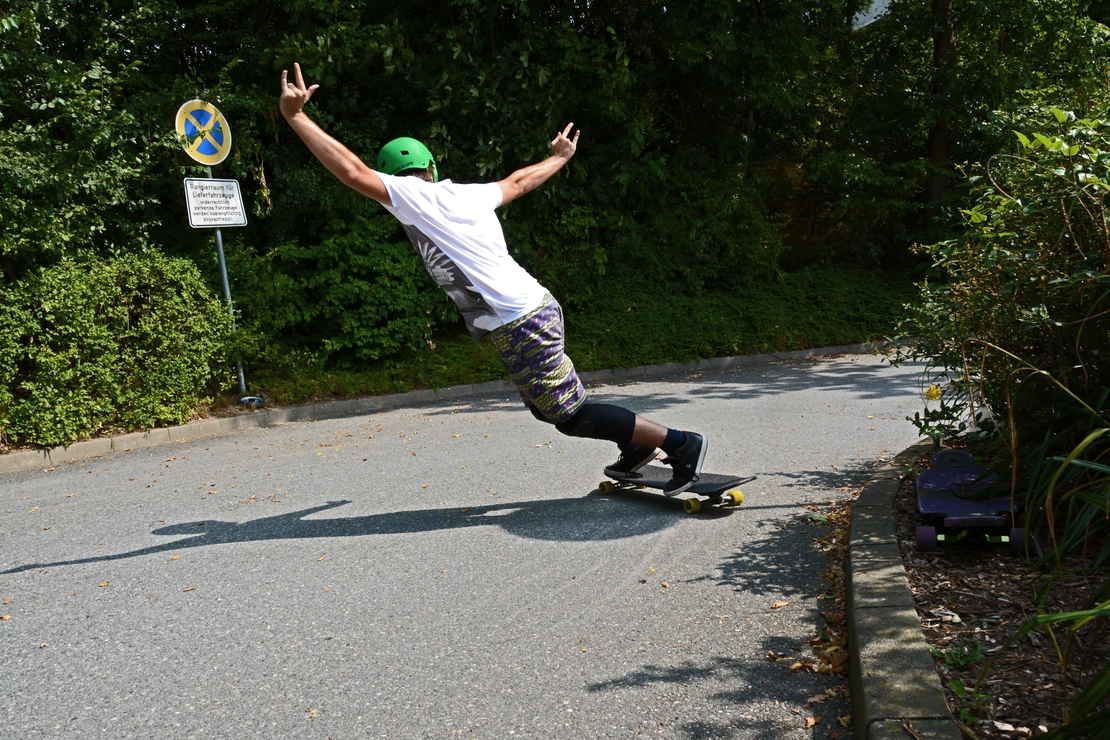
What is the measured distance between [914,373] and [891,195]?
25.3 feet

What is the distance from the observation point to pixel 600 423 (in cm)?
493

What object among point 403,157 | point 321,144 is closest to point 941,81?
point 403,157

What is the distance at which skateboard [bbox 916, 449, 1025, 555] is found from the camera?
3.63 meters

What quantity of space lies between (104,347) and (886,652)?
7918 mm

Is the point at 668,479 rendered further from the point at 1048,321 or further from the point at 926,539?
the point at 1048,321

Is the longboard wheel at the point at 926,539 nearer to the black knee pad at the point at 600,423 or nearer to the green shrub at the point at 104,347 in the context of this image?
the black knee pad at the point at 600,423

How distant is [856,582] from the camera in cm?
341

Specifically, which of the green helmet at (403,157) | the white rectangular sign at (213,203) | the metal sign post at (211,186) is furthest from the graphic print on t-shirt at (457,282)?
the white rectangular sign at (213,203)

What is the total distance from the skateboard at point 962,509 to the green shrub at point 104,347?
7455mm

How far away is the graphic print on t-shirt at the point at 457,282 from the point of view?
15.3 ft

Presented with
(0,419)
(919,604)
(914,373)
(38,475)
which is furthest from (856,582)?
(914,373)

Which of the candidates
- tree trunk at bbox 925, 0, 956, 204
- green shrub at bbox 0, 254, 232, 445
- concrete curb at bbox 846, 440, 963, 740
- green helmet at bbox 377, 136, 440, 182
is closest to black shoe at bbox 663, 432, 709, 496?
concrete curb at bbox 846, 440, 963, 740

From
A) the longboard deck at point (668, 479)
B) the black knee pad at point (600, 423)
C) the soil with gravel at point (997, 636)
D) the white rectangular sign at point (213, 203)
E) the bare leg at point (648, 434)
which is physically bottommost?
the soil with gravel at point (997, 636)

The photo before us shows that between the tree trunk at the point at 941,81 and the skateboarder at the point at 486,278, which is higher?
the tree trunk at the point at 941,81
